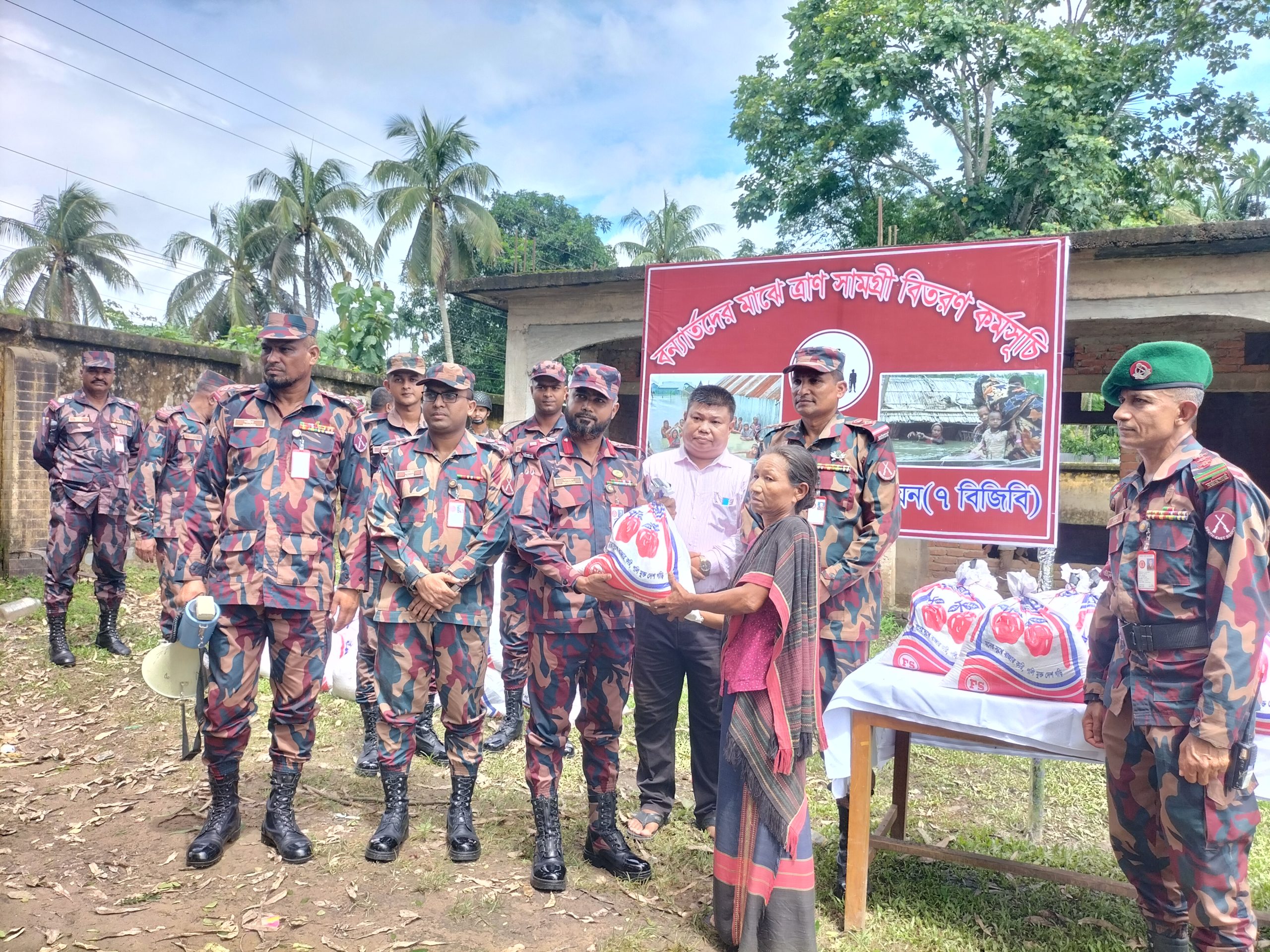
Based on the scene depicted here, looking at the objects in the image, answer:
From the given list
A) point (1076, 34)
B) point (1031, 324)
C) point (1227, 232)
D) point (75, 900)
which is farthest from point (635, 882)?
point (1076, 34)

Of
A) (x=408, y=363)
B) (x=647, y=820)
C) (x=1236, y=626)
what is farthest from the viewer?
(x=408, y=363)

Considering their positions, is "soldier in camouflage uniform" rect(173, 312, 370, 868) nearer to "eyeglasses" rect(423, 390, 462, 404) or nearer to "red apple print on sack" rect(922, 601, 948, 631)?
"eyeglasses" rect(423, 390, 462, 404)

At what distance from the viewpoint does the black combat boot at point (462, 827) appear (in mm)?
3670

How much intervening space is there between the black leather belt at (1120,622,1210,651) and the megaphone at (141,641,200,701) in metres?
3.55

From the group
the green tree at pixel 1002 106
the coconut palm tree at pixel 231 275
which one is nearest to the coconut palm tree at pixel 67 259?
the coconut palm tree at pixel 231 275

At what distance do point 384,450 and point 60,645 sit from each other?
387 centimetres

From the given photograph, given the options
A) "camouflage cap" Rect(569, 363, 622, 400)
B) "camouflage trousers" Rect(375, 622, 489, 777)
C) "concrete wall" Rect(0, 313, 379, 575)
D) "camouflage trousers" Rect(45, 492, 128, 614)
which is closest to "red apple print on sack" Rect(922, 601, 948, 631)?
"camouflage cap" Rect(569, 363, 622, 400)

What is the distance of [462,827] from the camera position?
147 inches

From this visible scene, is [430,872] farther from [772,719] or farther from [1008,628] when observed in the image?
[1008,628]

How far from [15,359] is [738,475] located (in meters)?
7.70

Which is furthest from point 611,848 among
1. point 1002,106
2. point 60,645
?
point 1002,106

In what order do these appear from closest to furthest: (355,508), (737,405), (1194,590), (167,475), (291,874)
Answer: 1. (1194,590)
2. (291,874)
3. (355,508)
4. (167,475)
5. (737,405)

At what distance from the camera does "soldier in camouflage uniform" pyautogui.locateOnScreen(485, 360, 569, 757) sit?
4.57m

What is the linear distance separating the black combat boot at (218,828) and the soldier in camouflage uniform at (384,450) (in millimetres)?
980
